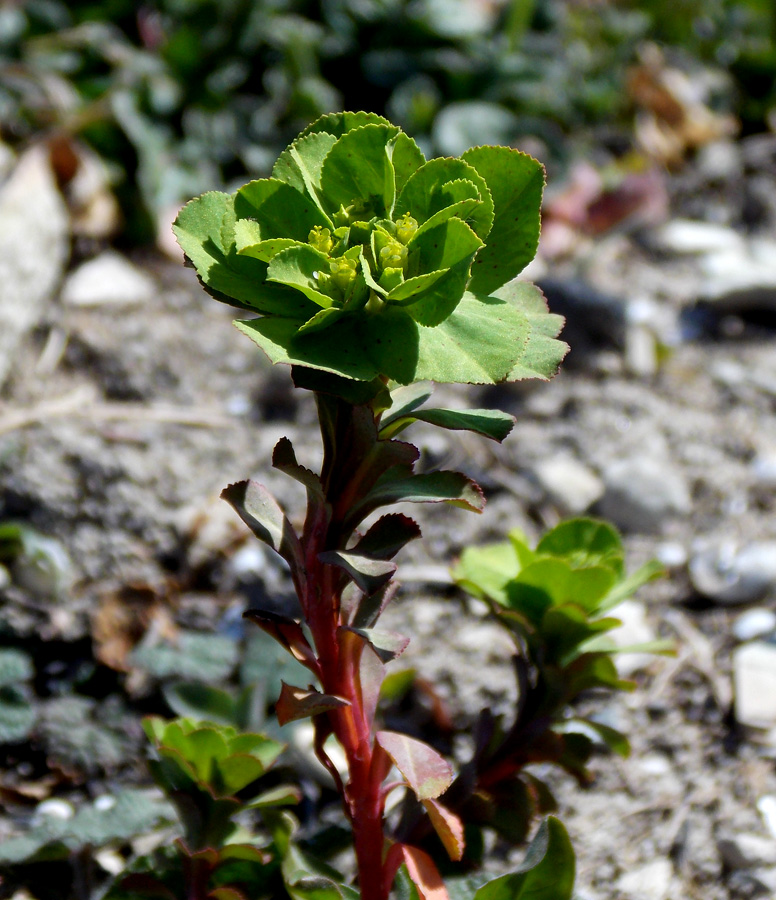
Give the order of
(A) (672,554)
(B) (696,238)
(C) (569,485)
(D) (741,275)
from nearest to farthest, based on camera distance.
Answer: (A) (672,554) → (C) (569,485) → (D) (741,275) → (B) (696,238)

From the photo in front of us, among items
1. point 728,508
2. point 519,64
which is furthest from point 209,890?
point 519,64

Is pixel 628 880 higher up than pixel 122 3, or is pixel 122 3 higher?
pixel 122 3

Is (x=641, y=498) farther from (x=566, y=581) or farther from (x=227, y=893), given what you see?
(x=227, y=893)

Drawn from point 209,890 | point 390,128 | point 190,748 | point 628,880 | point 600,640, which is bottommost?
point 628,880

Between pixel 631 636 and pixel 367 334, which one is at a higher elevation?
pixel 367 334

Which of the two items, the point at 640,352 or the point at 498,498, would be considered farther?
the point at 640,352

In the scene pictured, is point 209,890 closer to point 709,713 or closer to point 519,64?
point 709,713

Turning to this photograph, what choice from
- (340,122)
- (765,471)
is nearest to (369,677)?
(340,122)
